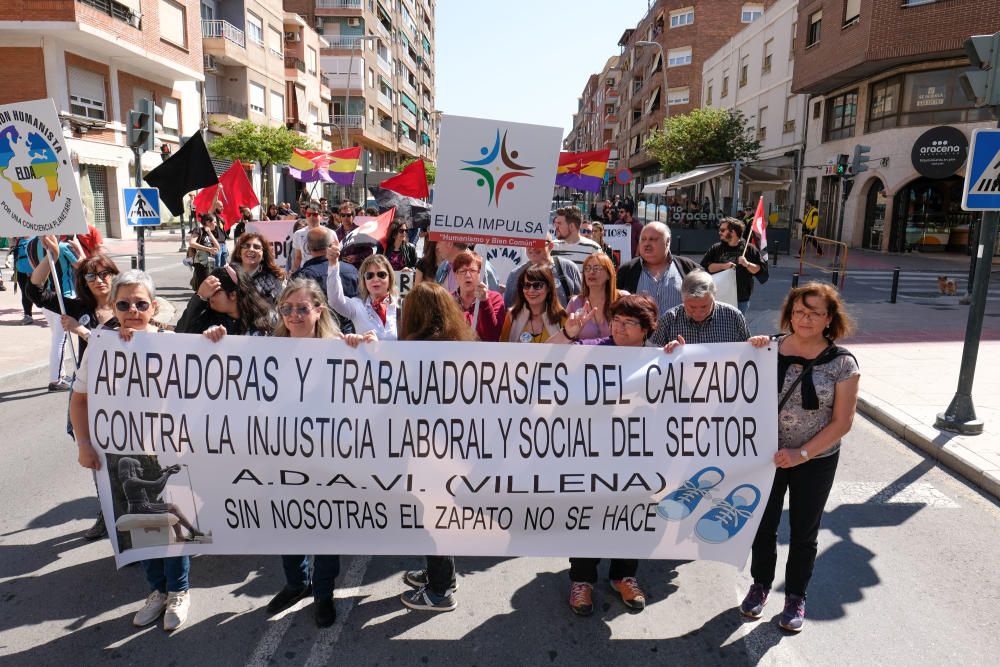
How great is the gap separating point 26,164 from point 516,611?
486 centimetres

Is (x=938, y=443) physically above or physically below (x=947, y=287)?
below

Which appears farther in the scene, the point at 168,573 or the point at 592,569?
the point at 592,569

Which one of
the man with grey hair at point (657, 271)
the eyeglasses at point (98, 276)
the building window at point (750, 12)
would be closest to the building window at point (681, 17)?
the building window at point (750, 12)

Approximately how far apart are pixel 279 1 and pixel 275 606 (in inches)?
1762

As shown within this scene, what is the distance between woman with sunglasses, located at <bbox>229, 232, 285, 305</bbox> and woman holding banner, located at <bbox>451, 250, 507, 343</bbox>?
213 centimetres

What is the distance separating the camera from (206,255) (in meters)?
10.6

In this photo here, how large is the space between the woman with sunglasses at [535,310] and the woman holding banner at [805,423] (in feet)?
4.66

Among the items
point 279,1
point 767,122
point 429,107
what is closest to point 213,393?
point 767,122

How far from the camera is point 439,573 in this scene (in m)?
3.51

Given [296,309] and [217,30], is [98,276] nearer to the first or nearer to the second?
[296,309]

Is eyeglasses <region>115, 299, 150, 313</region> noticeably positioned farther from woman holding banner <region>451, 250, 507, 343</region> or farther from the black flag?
the black flag

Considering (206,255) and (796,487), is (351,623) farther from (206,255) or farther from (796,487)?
(206,255)

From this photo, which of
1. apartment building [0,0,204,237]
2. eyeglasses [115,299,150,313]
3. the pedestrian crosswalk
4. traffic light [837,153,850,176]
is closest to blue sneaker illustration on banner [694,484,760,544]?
eyeglasses [115,299,150,313]

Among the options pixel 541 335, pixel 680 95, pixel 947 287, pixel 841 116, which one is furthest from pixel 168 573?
pixel 680 95
